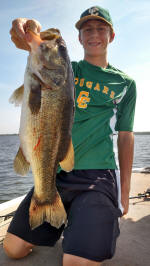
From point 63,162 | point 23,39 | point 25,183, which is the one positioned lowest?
point 25,183

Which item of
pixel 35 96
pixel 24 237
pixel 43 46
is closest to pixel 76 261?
pixel 24 237

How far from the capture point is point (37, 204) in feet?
7.81

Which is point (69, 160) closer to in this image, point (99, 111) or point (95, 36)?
point (99, 111)

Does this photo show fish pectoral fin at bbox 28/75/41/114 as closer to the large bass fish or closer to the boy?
the large bass fish

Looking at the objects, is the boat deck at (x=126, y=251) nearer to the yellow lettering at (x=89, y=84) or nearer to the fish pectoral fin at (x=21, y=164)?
the fish pectoral fin at (x=21, y=164)

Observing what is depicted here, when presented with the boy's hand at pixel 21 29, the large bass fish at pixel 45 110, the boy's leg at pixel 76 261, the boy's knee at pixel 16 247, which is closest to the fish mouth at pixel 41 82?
the large bass fish at pixel 45 110

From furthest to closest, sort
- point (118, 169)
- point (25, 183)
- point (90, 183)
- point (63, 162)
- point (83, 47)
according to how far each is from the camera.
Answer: point (25, 183)
point (83, 47)
point (118, 169)
point (90, 183)
point (63, 162)

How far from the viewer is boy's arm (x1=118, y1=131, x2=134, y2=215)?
3.10 metres

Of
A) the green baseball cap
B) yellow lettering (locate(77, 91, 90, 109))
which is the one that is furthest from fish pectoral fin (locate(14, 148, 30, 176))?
the green baseball cap

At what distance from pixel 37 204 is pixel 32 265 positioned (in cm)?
100

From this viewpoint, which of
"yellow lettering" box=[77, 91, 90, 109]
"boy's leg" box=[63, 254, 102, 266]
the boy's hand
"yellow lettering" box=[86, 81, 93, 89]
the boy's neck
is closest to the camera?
the boy's hand

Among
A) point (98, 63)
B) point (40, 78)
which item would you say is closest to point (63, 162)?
point (40, 78)

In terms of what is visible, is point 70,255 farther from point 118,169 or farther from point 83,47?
point 83,47

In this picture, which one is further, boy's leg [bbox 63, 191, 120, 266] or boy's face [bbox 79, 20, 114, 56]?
boy's face [bbox 79, 20, 114, 56]
